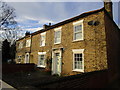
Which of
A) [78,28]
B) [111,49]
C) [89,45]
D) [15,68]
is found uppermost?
[78,28]

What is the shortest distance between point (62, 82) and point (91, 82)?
2.64 metres

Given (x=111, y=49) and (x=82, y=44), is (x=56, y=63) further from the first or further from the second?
(x=111, y=49)

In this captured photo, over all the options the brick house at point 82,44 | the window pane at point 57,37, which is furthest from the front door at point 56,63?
the window pane at point 57,37

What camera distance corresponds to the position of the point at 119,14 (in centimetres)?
1173

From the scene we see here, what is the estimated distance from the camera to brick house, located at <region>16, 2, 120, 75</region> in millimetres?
8117

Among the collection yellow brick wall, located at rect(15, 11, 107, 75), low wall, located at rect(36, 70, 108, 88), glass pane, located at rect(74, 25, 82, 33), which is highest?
glass pane, located at rect(74, 25, 82, 33)

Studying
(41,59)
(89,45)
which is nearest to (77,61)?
(89,45)

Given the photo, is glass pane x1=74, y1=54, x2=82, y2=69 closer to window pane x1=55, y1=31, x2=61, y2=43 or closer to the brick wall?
the brick wall

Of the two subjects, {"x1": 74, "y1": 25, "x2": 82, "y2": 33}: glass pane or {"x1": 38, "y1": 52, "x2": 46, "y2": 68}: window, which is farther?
{"x1": 38, "y1": 52, "x2": 46, "y2": 68}: window

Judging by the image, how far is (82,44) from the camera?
9352 mm

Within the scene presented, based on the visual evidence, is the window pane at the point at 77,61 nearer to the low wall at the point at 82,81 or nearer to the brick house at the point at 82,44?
the brick house at the point at 82,44

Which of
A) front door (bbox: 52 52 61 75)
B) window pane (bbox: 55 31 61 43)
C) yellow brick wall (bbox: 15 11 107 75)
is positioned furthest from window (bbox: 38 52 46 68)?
yellow brick wall (bbox: 15 11 107 75)

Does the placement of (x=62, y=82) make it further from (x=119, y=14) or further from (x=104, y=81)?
(x=119, y=14)

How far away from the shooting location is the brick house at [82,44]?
26.6 feet
